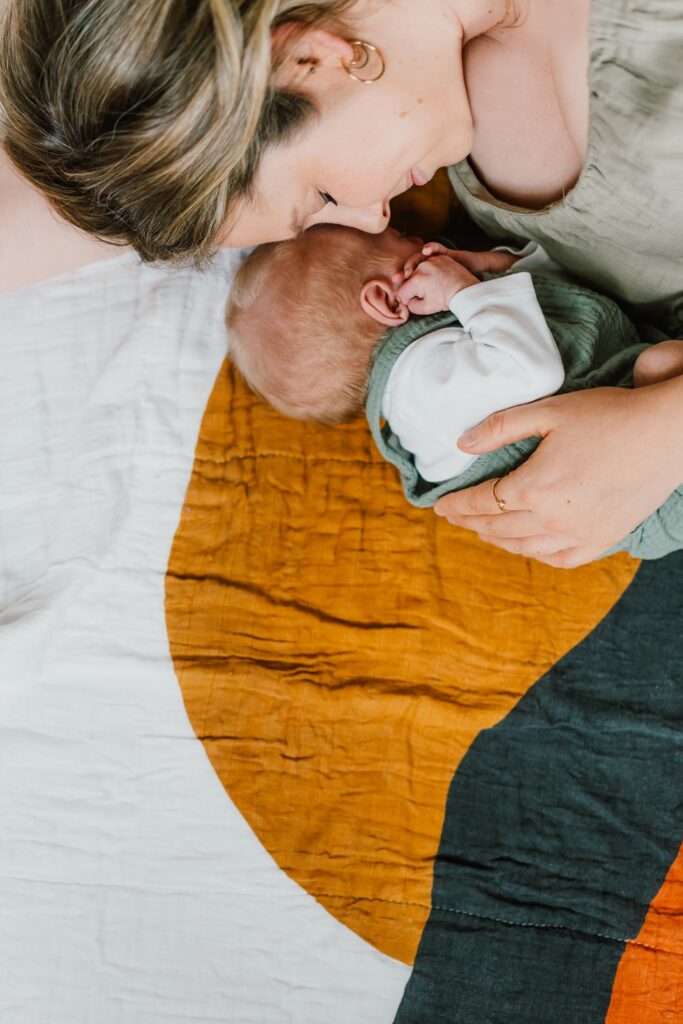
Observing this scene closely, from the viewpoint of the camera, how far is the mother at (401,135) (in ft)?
2.83

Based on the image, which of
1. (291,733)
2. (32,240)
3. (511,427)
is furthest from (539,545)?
(32,240)

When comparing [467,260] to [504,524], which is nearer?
[504,524]

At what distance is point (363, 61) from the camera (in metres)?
0.92

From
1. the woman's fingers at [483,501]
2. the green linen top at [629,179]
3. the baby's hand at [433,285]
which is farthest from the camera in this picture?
the baby's hand at [433,285]

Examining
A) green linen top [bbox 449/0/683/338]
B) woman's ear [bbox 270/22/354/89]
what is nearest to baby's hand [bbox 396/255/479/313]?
green linen top [bbox 449/0/683/338]

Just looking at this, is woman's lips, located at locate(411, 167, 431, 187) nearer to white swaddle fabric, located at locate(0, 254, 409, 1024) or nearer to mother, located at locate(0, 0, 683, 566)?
mother, located at locate(0, 0, 683, 566)

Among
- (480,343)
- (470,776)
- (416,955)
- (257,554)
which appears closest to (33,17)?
(480,343)

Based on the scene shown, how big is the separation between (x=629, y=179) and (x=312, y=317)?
43cm

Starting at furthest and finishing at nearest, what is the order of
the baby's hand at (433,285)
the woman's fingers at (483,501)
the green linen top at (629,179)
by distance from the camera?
1. the baby's hand at (433,285)
2. the woman's fingers at (483,501)
3. the green linen top at (629,179)

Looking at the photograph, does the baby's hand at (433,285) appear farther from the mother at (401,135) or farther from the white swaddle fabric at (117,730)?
the white swaddle fabric at (117,730)

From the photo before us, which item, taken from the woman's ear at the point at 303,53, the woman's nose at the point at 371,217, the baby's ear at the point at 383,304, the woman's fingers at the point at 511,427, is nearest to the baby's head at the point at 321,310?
the baby's ear at the point at 383,304

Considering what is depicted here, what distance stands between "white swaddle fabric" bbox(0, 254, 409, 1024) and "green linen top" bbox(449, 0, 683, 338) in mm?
516

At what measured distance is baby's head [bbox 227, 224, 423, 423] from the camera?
4.02ft

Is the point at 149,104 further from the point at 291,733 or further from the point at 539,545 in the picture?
the point at 291,733
